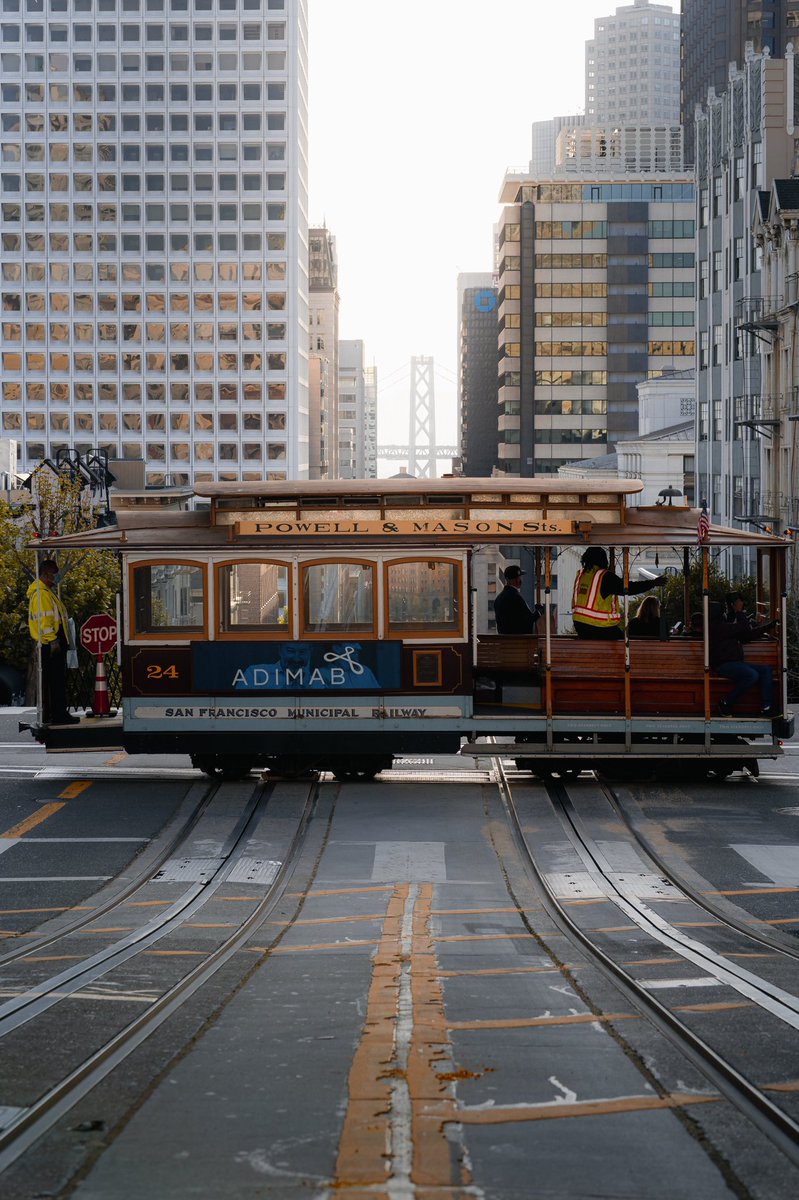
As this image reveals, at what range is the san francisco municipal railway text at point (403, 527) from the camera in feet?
62.0

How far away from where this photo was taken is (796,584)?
52.1 m

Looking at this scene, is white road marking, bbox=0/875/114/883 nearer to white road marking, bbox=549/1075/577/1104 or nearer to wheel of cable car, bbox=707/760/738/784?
white road marking, bbox=549/1075/577/1104

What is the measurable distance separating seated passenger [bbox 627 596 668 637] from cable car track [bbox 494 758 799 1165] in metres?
4.48

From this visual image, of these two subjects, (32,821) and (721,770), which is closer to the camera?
(32,821)

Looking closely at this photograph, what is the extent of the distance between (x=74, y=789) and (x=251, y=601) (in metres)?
3.25

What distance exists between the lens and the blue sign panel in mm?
19016

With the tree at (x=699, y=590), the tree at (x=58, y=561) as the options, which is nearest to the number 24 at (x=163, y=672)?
the tree at (x=699, y=590)

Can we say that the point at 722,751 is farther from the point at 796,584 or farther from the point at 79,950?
the point at 796,584

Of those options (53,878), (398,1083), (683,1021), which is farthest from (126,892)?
(398,1083)

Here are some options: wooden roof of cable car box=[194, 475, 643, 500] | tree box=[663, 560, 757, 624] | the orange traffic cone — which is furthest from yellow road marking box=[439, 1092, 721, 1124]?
tree box=[663, 560, 757, 624]

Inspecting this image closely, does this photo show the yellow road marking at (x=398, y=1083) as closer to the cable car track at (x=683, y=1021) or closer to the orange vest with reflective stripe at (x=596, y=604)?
the cable car track at (x=683, y=1021)

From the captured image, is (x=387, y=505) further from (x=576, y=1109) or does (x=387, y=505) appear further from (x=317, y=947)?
(x=576, y=1109)

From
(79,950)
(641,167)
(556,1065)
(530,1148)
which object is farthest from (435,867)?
(641,167)

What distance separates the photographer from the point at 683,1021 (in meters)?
8.73
